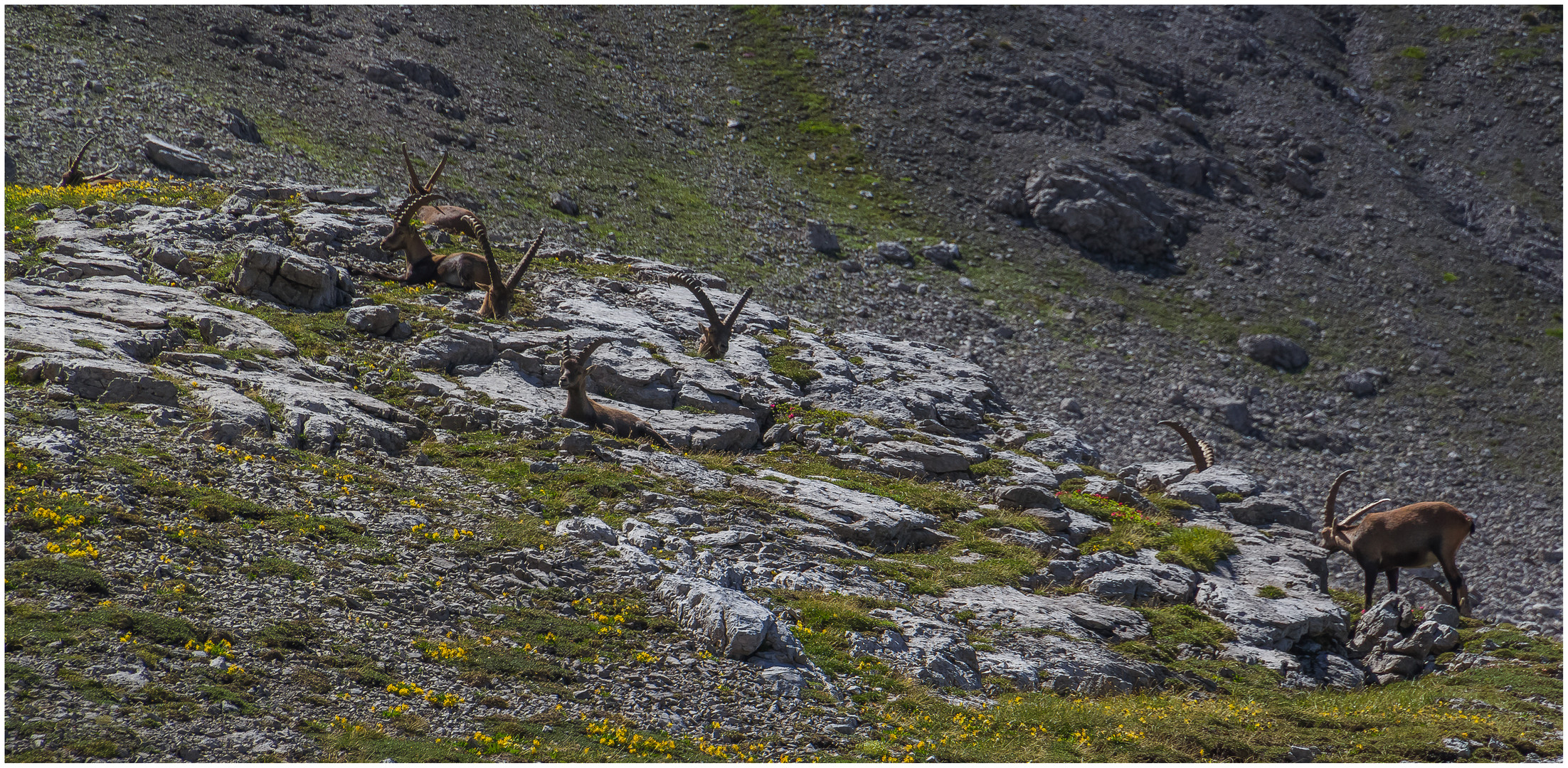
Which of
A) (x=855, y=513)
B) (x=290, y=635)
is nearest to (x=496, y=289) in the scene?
(x=855, y=513)

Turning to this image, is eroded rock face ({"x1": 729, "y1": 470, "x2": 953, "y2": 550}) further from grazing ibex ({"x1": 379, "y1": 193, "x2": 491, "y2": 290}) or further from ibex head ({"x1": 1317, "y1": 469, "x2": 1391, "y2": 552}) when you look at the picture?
grazing ibex ({"x1": 379, "y1": 193, "x2": 491, "y2": 290})

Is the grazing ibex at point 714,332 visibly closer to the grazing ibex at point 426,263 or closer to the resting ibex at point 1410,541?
the grazing ibex at point 426,263

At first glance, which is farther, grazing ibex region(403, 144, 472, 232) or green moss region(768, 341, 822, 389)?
grazing ibex region(403, 144, 472, 232)

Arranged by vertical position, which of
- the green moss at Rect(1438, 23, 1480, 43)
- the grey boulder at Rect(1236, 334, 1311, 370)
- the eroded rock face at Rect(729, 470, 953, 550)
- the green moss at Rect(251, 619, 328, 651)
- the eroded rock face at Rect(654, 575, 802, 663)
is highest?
the green moss at Rect(1438, 23, 1480, 43)

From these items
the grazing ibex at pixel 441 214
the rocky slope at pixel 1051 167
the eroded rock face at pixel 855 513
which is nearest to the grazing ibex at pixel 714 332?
the eroded rock face at pixel 855 513

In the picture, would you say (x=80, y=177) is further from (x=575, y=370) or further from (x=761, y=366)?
(x=761, y=366)

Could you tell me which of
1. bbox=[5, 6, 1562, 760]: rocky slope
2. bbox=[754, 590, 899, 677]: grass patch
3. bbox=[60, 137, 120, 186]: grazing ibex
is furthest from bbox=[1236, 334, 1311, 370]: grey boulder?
bbox=[60, 137, 120, 186]: grazing ibex

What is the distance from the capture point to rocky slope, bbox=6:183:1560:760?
10.5 meters

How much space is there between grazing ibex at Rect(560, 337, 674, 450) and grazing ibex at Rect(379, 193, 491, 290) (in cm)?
686

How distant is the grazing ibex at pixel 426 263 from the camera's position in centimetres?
2677

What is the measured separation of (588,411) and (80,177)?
18.5 m

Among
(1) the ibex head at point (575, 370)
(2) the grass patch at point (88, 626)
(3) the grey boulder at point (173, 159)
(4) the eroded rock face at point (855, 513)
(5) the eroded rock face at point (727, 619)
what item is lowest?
(2) the grass patch at point (88, 626)

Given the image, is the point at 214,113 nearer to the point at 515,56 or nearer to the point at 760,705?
the point at 515,56

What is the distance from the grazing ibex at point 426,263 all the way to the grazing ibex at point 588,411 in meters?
6.86
